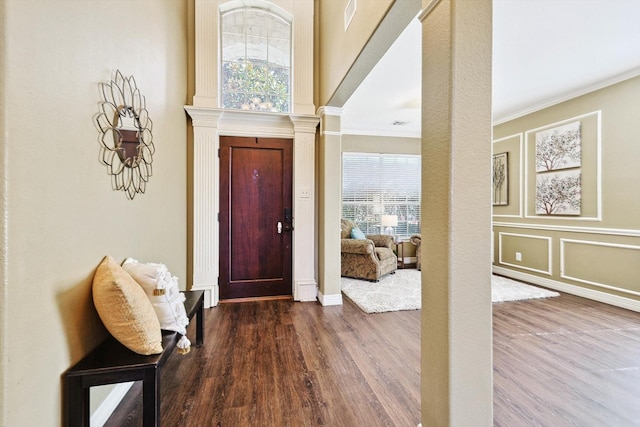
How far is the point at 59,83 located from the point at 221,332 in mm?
2127

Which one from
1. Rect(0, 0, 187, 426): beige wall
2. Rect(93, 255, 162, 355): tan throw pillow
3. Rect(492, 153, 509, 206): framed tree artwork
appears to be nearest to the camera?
Rect(0, 0, 187, 426): beige wall

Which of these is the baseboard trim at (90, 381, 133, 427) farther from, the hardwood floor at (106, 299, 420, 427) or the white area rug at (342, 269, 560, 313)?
the white area rug at (342, 269, 560, 313)

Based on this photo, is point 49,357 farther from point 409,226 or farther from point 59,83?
point 409,226

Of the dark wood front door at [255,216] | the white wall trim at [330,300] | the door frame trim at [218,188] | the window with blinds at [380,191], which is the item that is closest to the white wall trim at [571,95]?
the window with blinds at [380,191]

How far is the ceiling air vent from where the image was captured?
2.21m

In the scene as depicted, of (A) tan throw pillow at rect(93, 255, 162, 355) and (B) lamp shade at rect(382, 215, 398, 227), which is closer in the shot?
(A) tan throw pillow at rect(93, 255, 162, 355)

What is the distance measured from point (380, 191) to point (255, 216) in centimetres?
301

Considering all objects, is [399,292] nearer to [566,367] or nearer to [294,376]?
[566,367]

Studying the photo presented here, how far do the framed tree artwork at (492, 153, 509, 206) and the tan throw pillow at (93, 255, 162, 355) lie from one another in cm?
517

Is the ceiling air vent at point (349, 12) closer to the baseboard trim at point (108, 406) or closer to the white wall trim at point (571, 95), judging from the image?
the baseboard trim at point (108, 406)

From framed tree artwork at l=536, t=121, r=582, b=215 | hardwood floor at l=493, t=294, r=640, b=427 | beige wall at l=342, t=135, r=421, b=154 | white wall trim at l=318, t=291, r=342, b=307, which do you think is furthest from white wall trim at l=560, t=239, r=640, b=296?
white wall trim at l=318, t=291, r=342, b=307

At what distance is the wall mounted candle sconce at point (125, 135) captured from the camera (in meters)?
1.45

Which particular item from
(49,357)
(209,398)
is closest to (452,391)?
(209,398)

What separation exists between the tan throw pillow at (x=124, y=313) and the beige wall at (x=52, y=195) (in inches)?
4.0
